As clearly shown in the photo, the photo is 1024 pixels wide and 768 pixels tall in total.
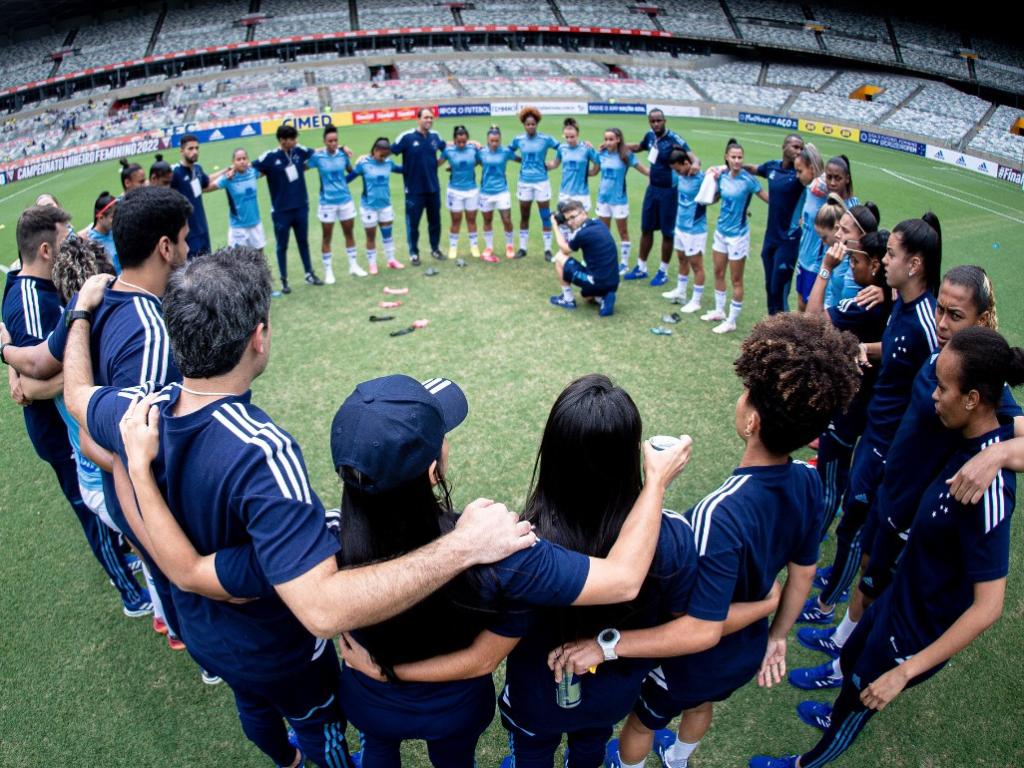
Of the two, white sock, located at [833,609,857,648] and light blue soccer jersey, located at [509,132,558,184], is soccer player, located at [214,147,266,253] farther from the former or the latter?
white sock, located at [833,609,857,648]

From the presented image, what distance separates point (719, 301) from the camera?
9.14 m

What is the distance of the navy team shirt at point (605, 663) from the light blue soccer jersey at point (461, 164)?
32.9 ft

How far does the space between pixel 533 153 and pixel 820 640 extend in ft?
31.2

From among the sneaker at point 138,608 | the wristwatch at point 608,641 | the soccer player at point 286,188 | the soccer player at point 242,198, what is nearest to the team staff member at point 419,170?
the soccer player at point 286,188

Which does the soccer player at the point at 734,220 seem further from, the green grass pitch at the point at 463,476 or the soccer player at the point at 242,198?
the soccer player at the point at 242,198

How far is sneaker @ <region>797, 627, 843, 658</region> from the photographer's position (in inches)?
170

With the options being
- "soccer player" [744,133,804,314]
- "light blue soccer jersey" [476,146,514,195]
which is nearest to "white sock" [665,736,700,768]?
"soccer player" [744,133,804,314]

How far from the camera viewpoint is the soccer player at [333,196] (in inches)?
420

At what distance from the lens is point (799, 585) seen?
2.84 meters

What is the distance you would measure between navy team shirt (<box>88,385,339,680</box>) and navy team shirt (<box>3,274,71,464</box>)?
2.04 metres

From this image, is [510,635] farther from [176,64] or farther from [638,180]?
[176,64]

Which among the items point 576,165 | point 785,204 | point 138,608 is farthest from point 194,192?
point 785,204

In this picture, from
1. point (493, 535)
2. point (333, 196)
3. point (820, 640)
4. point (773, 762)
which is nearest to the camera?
point (493, 535)

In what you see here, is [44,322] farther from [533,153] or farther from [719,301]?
[533,153]
